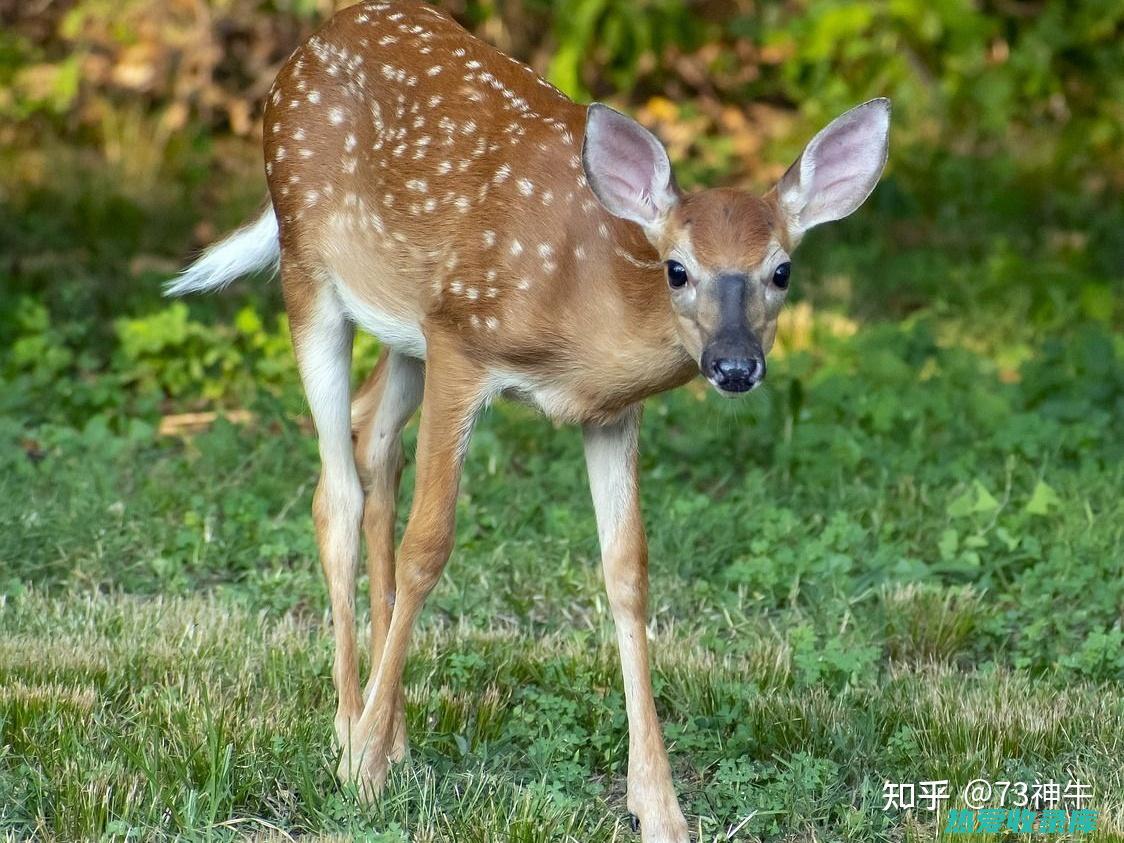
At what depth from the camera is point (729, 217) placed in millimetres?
4047

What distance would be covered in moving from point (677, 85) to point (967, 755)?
7.95 meters

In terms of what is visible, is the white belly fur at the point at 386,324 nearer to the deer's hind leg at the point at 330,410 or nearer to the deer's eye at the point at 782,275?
the deer's hind leg at the point at 330,410

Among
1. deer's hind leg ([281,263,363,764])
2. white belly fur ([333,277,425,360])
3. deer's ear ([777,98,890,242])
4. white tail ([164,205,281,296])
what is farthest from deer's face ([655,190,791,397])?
white tail ([164,205,281,296])

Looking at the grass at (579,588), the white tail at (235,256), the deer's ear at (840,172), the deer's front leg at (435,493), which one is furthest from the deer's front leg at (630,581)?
the white tail at (235,256)

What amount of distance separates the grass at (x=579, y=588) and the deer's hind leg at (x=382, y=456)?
0.23m

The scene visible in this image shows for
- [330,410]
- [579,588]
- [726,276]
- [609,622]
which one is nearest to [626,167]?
[726,276]

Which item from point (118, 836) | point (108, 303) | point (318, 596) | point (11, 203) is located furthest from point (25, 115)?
point (118, 836)

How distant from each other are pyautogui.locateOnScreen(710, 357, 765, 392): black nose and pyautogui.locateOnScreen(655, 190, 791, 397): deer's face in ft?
0.04

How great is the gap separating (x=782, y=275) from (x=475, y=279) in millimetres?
785

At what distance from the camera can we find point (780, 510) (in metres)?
6.04

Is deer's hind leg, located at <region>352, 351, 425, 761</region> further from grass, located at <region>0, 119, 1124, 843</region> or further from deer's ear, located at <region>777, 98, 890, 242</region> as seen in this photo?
deer's ear, located at <region>777, 98, 890, 242</region>

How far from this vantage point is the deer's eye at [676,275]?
4.05 metres

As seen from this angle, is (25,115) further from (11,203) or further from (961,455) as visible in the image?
(961,455)

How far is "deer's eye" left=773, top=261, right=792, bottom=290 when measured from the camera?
404cm
